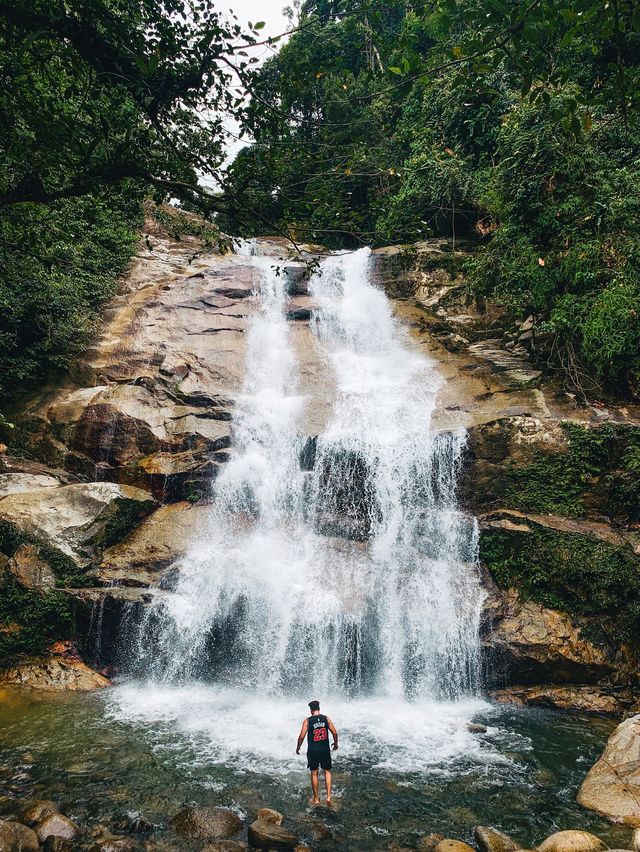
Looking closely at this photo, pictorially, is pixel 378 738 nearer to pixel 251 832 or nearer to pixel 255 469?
pixel 251 832

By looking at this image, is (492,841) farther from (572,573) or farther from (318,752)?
(572,573)

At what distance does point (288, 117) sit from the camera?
16.0 ft

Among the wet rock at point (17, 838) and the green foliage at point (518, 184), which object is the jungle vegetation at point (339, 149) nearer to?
the green foliage at point (518, 184)

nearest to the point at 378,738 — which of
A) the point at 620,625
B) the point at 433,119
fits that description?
the point at 620,625

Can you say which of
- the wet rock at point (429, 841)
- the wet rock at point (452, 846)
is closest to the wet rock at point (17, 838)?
the wet rock at point (429, 841)

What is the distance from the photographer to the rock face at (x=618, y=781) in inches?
236

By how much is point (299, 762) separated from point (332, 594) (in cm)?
399

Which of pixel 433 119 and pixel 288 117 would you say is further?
pixel 433 119

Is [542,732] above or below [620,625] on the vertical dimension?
below

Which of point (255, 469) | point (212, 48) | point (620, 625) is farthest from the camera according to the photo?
point (255, 469)

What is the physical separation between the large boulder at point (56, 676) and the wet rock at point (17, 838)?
566cm

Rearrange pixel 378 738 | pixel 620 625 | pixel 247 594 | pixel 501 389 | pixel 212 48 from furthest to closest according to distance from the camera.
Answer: pixel 501 389 → pixel 247 594 → pixel 620 625 → pixel 378 738 → pixel 212 48

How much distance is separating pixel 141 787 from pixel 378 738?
3834mm

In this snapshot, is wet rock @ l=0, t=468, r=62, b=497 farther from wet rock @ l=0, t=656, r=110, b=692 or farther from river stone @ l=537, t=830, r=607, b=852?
river stone @ l=537, t=830, r=607, b=852
